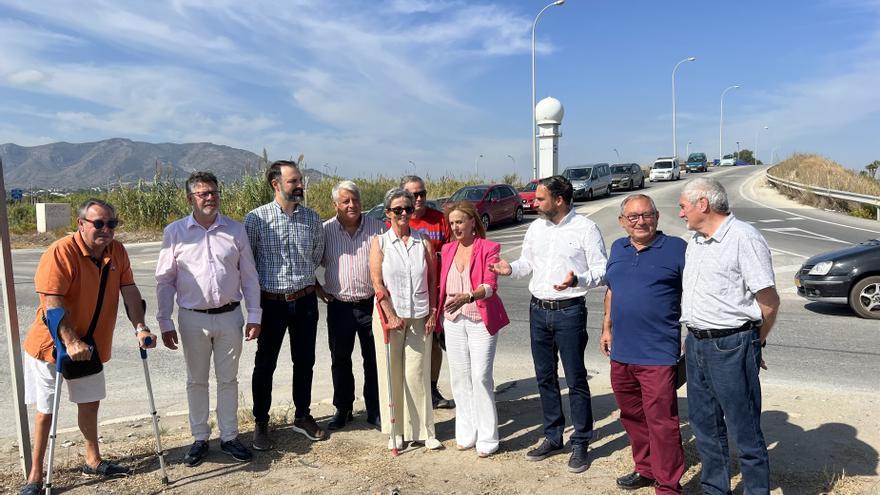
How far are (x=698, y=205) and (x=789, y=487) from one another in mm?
1875

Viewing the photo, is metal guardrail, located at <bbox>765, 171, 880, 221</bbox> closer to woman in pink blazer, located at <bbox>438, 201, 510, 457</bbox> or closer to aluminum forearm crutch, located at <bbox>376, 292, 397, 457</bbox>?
woman in pink blazer, located at <bbox>438, 201, 510, 457</bbox>

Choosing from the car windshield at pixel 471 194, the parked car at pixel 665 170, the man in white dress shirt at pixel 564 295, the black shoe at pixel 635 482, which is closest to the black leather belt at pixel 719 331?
the man in white dress shirt at pixel 564 295

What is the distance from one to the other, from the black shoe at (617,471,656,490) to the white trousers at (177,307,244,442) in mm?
2683

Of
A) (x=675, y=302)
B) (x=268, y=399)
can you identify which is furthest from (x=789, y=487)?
(x=268, y=399)

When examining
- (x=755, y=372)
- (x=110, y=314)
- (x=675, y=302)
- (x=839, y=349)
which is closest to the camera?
(x=755, y=372)

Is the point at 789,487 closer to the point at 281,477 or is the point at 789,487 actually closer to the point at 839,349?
the point at 281,477

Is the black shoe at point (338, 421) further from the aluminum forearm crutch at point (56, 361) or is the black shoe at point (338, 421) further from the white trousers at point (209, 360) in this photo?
the aluminum forearm crutch at point (56, 361)

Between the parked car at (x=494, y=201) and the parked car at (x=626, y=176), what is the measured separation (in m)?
14.5

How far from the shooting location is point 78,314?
4094 mm

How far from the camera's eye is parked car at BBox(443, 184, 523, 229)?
22.9 meters

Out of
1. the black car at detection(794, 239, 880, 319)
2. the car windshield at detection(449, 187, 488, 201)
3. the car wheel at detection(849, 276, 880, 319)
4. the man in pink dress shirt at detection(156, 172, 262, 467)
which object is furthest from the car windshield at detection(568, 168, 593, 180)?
the man in pink dress shirt at detection(156, 172, 262, 467)

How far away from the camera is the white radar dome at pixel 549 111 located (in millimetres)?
33478

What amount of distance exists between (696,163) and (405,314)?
5945 centimetres

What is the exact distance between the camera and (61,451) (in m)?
4.80
